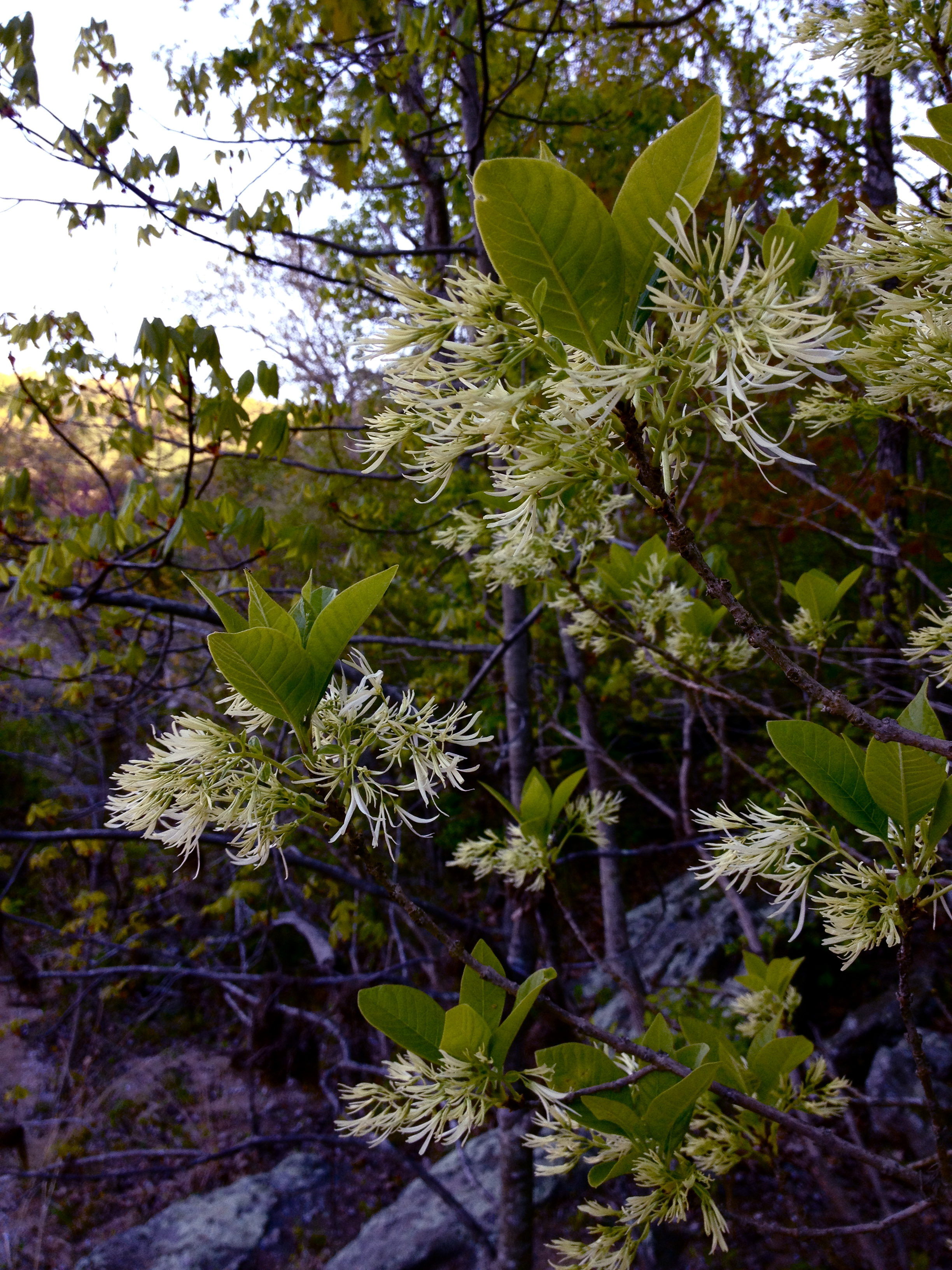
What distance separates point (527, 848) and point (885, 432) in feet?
8.53

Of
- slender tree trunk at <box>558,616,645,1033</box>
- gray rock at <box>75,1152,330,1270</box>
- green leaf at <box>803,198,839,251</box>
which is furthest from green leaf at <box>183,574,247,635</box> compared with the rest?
gray rock at <box>75,1152,330,1270</box>

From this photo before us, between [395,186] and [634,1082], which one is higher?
[395,186]

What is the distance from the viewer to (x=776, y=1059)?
3.82 feet

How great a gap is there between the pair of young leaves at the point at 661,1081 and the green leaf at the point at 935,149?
3.36ft

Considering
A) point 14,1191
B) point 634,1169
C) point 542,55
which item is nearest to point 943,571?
point 542,55

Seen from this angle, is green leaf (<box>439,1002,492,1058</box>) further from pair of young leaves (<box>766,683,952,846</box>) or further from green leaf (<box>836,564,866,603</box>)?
green leaf (<box>836,564,866,603</box>)

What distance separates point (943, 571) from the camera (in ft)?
16.6

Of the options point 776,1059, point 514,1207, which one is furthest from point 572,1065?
point 514,1207

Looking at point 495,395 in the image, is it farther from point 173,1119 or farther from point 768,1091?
point 173,1119

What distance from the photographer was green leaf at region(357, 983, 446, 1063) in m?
0.95

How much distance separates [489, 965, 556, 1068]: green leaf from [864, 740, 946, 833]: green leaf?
1.32ft

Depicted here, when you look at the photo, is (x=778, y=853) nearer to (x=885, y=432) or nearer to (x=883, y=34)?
(x=883, y=34)

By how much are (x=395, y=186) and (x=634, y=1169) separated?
11.3ft

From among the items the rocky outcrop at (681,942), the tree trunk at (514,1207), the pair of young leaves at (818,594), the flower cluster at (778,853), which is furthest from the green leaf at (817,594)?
the rocky outcrop at (681,942)
